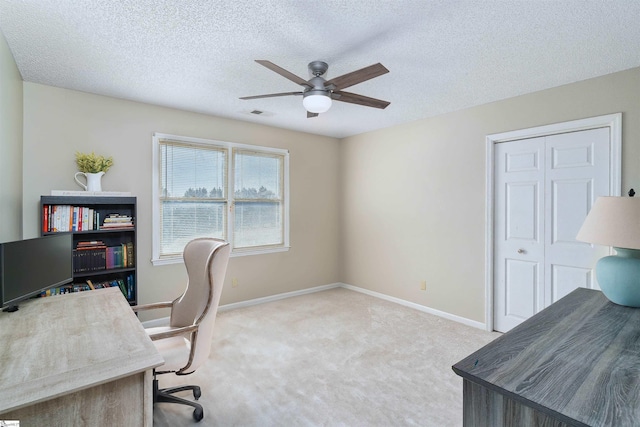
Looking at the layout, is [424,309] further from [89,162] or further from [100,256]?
[89,162]

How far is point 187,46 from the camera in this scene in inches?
91.0

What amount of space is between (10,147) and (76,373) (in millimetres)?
2298

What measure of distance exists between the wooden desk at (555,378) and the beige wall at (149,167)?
357 cm

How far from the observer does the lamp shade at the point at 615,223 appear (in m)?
1.72

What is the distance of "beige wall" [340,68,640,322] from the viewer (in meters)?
2.89

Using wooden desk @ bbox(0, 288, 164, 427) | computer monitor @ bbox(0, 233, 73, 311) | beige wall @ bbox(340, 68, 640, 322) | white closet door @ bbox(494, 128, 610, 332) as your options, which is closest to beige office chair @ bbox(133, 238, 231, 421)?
wooden desk @ bbox(0, 288, 164, 427)

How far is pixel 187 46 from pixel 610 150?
368cm

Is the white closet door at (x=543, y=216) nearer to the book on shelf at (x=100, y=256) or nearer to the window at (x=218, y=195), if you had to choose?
the window at (x=218, y=195)

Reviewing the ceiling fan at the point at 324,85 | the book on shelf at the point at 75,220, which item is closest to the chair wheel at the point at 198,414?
the book on shelf at the point at 75,220

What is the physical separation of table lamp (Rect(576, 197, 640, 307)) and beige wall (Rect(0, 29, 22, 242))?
13.0 ft

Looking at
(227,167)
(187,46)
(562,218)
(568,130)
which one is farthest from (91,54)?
(562,218)

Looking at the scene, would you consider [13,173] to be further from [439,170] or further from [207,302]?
[439,170]

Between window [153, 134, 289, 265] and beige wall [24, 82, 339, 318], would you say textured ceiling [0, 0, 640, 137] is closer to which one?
beige wall [24, 82, 339, 318]

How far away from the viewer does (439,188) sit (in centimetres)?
405
